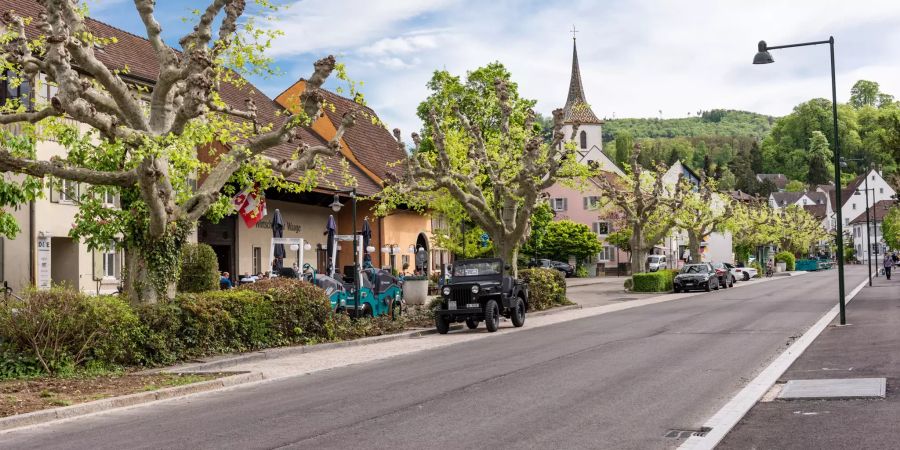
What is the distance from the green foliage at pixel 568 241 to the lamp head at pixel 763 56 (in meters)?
56.0

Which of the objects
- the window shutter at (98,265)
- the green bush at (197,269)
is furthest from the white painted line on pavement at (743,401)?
the window shutter at (98,265)

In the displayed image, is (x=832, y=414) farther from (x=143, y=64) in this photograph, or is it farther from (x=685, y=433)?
(x=143, y=64)

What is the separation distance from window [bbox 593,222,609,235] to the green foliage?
11.4 meters

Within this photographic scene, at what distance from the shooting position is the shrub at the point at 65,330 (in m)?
15.3

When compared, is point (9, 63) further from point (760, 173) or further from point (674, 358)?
point (760, 173)

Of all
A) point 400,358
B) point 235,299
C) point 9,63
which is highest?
point 9,63

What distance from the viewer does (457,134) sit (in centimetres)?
4394

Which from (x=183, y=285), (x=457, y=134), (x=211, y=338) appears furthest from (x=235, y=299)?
(x=457, y=134)

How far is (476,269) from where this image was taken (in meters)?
27.2

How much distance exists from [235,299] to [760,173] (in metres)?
190

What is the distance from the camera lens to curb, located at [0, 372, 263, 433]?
36.6 feet

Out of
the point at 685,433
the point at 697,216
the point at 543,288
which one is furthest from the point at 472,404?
the point at 697,216

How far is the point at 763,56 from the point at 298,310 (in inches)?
510

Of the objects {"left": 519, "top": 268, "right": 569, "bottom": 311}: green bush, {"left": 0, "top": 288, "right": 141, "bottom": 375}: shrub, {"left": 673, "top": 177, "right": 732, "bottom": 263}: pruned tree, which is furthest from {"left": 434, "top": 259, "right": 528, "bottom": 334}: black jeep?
{"left": 673, "top": 177, "right": 732, "bottom": 263}: pruned tree
